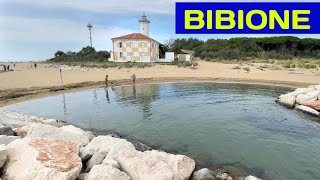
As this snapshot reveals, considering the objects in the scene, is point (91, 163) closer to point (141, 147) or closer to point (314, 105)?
point (141, 147)

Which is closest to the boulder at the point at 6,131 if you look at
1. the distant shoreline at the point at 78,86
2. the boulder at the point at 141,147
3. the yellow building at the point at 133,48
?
the boulder at the point at 141,147

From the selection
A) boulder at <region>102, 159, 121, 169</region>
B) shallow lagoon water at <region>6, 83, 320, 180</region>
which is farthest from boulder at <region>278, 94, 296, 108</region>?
boulder at <region>102, 159, 121, 169</region>

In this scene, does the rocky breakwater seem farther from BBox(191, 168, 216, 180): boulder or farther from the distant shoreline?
the distant shoreline

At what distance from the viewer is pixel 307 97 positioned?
1964 cm

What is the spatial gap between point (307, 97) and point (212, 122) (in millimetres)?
7973

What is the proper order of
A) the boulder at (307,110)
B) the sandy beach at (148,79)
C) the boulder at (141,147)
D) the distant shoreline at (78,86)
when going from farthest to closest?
the sandy beach at (148,79) → the distant shoreline at (78,86) → the boulder at (307,110) → the boulder at (141,147)

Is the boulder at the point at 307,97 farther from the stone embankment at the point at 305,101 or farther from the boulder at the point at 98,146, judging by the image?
the boulder at the point at 98,146

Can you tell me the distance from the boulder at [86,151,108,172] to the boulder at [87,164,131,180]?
Result: 123 centimetres

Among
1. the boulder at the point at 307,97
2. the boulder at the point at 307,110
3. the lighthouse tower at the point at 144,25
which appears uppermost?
the lighthouse tower at the point at 144,25

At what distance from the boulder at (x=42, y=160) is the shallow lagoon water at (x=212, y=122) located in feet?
15.4

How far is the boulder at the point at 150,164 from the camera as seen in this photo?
7777 mm

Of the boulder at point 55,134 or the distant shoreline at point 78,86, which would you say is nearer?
the boulder at point 55,134

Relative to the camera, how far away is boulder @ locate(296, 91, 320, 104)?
63.7 ft

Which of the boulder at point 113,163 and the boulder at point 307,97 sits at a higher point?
the boulder at point 307,97
